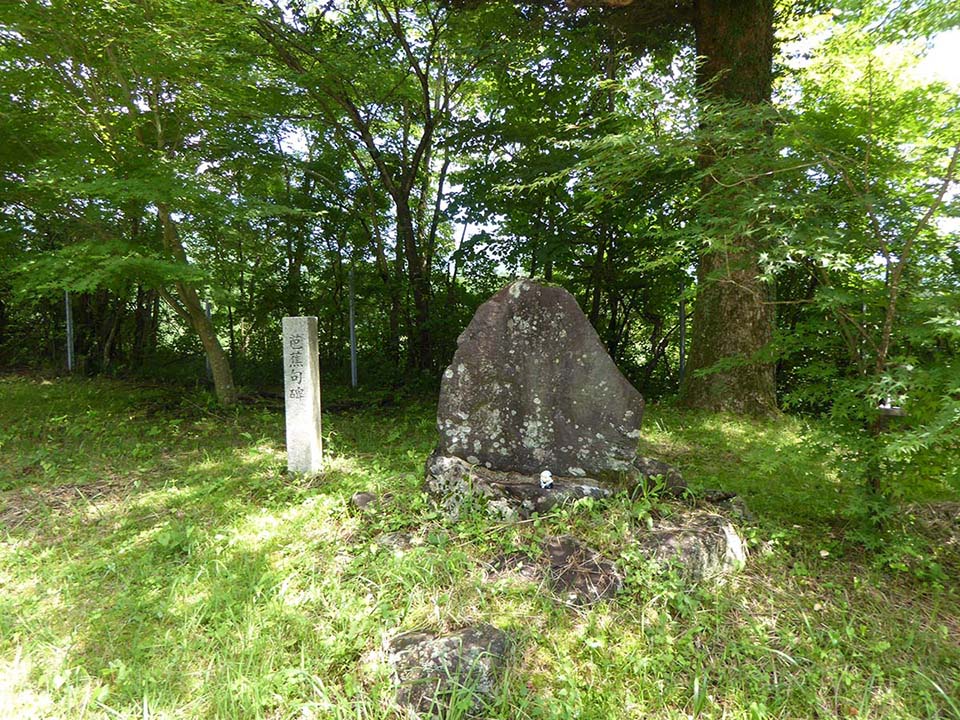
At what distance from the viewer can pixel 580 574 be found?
2830 millimetres

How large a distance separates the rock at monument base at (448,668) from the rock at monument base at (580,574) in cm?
48

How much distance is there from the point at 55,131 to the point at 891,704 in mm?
8001

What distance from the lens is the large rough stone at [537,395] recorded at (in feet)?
12.1

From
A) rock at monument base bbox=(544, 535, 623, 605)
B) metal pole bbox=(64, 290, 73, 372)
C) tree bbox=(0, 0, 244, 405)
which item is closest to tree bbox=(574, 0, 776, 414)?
rock at monument base bbox=(544, 535, 623, 605)

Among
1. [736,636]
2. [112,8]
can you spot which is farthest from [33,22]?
[736,636]

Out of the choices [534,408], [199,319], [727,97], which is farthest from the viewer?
[199,319]

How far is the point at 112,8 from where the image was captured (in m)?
4.95

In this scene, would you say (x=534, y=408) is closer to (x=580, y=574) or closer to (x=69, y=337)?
(x=580, y=574)

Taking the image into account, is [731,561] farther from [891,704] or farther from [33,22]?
[33,22]

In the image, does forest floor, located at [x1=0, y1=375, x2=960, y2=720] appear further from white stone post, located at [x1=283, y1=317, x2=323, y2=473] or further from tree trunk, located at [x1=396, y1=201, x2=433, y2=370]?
tree trunk, located at [x1=396, y1=201, x2=433, y2=370]

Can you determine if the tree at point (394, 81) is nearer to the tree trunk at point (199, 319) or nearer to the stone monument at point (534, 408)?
the tree trunk at point (199, 319)

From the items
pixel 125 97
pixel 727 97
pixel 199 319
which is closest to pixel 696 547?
pixel 727 97

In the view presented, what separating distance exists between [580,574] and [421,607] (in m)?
0.83

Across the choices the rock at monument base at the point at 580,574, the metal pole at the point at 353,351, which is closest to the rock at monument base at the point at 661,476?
the rock at monument base at the point at 580,574
